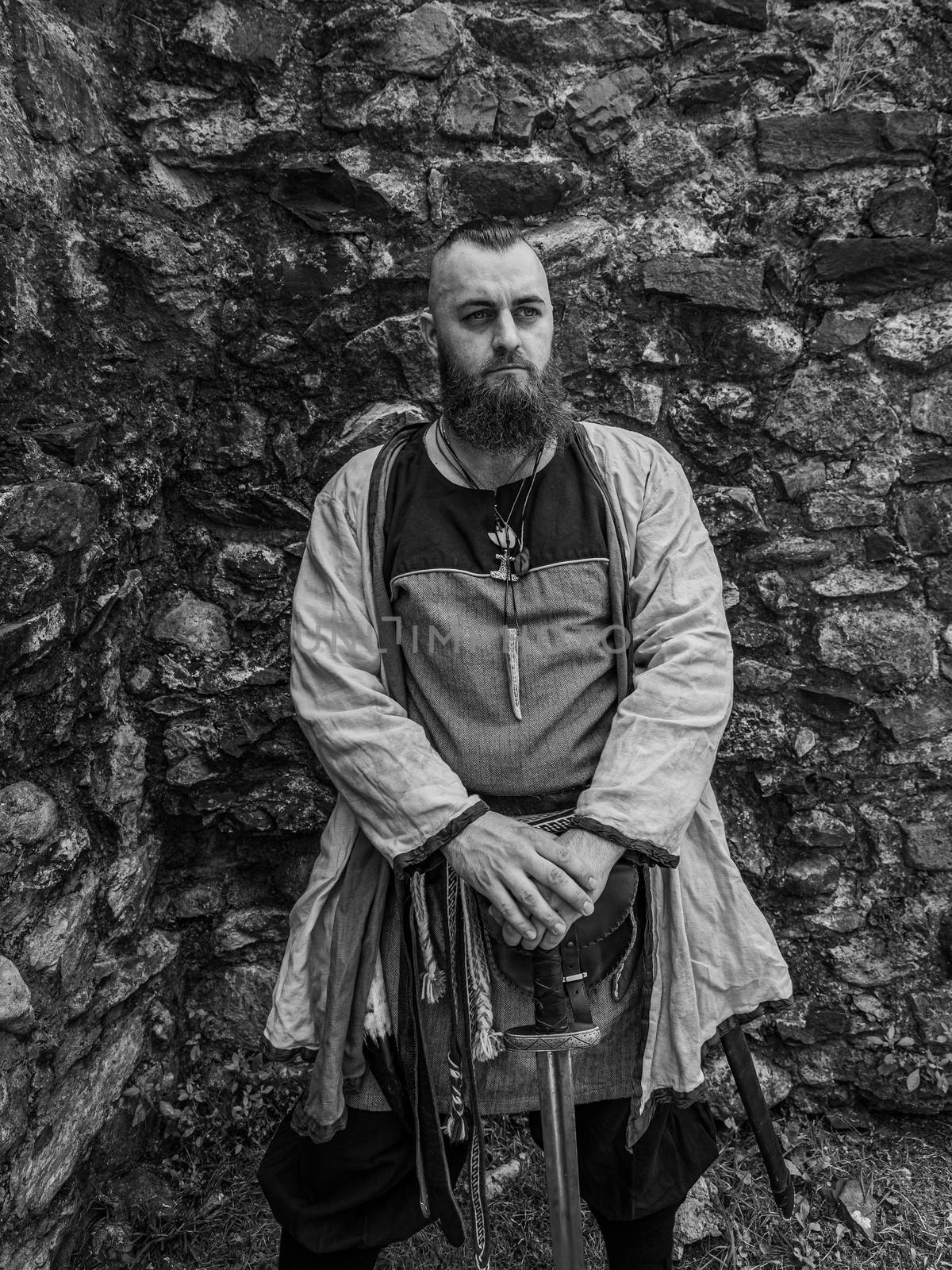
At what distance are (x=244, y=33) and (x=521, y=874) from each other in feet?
6.59

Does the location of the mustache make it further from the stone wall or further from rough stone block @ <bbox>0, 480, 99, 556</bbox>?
rough stone block @ <bbox>0, 480, 99, 556</bbox>

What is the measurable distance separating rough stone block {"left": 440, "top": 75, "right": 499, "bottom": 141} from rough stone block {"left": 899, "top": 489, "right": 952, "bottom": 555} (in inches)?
53.6

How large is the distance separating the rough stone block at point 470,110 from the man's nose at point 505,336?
0.76 meters

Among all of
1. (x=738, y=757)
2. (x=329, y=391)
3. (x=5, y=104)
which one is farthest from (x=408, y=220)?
(x=738, y=757)

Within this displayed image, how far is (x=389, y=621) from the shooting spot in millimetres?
1802

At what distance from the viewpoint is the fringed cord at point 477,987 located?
173 cm

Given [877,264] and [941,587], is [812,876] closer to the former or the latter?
[941,587]

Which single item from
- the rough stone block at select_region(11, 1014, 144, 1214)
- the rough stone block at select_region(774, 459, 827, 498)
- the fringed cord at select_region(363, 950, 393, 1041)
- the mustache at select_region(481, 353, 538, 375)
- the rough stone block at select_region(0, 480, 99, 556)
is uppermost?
the mustache at select_region(481, 353, 538, 375)

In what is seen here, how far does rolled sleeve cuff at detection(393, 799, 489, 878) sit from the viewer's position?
161cm

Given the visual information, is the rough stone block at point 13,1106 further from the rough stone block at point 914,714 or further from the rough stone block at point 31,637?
the rough stone block at point 914,714

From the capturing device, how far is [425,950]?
1763mm

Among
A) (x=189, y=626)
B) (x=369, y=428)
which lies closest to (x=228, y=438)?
(x=369, y=428)

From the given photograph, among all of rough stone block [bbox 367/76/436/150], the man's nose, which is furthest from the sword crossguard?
rough stone block [bbox 367/76/436/150]

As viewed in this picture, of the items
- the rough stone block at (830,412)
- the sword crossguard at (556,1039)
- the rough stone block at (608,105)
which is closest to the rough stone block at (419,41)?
the rough stone block at (608,105)
